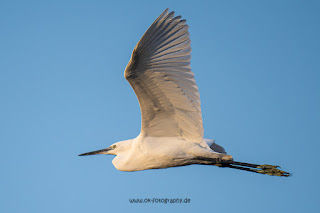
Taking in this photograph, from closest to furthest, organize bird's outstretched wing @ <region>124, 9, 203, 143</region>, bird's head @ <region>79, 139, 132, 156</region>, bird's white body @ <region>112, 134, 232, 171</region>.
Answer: bird's outstretched wing @ <region>124, 9, 203, 143</region>, bird's white body @ <region>112, 134, 232, 171</region>, bird's head @ <region>79, 139, 132, 156</region>

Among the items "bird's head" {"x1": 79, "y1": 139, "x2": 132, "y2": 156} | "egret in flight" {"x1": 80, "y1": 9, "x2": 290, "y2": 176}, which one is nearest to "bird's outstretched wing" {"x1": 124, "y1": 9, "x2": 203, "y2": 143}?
"egret in flight" {"x1": 80, "y1": 9, "x2": 290, "y2": 176}

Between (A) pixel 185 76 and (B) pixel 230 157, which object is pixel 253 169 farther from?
(A) pixel 185 76

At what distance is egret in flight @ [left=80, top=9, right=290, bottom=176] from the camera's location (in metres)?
6.46

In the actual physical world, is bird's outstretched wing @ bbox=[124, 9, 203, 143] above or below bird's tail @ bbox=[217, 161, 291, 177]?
above

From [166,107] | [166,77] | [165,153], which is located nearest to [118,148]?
[165,153]

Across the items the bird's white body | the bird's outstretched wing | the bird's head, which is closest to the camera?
the bird's outstretched wing

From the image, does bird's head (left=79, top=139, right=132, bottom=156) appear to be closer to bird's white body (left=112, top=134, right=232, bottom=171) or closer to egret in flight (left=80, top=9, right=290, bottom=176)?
egret in flight (left=80, top=9, right=290, bottom=176)

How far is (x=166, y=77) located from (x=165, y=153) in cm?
165

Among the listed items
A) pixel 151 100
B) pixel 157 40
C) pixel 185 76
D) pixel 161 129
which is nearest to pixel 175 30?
pixel 157 40

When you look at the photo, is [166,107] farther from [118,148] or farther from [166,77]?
[118,148]

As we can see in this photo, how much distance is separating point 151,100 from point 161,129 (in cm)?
82

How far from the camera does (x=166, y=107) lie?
7168 millimetres

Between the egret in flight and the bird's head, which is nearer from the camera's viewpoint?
the egret in flight

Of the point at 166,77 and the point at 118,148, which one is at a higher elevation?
the point at 166,77
